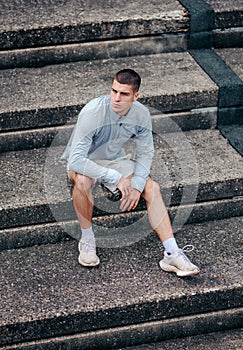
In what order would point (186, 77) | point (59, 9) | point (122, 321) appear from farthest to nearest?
point (59, 9) < point (186, 77) < point (122, 321)

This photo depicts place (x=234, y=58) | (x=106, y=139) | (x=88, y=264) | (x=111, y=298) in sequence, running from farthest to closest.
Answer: (x=234, y=58)
(x=106, y=139)
(x=88, y=264)
(x=111, y=298)

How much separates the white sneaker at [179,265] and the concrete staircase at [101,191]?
0.20 ft

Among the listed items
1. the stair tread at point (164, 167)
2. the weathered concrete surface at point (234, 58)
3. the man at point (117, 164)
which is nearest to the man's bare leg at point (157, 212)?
the man at point (117, 164)

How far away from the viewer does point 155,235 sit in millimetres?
4688

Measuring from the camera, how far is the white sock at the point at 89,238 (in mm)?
4375

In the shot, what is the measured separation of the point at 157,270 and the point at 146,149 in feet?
2.56

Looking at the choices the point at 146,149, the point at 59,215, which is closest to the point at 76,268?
the point at 59,215

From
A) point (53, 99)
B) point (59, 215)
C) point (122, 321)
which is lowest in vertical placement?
point (122, 321)

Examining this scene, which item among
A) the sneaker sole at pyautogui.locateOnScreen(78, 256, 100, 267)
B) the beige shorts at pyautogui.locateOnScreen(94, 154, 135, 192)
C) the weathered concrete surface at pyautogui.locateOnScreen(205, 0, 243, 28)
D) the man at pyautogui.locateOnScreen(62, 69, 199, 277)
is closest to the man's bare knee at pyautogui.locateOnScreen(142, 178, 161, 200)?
the man at pyautogui.locateOnScreen(62, 69, 199, 277)

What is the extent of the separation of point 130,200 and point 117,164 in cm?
30

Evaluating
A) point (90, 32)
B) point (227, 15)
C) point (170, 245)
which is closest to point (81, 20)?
point (90, 32)

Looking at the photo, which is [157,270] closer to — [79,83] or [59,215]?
[59,215]

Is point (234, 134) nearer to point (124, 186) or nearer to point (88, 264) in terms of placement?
point (124, 186)

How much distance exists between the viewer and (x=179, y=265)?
425 centimetres
